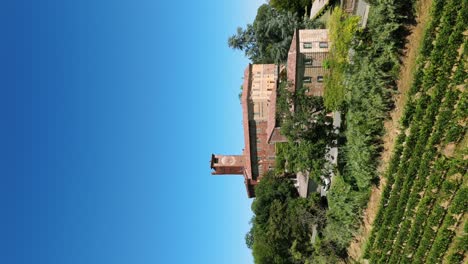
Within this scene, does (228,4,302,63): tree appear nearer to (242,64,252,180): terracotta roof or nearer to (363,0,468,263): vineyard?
(242,64,252,180): terracotta roof

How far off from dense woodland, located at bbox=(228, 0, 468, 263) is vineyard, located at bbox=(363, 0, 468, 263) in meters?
0.04

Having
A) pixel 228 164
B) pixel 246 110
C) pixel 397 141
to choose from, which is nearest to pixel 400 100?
pixel 397 141

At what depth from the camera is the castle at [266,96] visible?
33906 mm

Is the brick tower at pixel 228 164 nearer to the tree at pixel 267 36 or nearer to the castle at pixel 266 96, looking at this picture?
the castle at pixel 266 96

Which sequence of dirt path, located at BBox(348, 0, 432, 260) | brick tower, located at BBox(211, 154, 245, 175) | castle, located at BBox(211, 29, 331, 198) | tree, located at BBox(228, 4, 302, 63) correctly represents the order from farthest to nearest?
brick tower, located at BBox(211, 154, 245, 175), tree, located at BBox(228, 4, 302, 63), castle, located at BBox(211, 29, 331, 198), dirt path, located at BBox(348, 0, 432, 260)

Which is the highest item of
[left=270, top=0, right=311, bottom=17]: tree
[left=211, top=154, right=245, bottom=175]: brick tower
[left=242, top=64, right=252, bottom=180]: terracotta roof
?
[left=270, top=0, right=311, bottom=17]: tree

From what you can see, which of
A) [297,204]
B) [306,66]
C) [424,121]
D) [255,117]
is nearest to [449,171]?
[424,121]

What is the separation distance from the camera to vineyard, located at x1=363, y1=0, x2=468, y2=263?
667 inches

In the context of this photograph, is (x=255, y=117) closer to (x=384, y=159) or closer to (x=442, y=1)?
(x=384, y=159)

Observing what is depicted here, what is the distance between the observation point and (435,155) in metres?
18.6

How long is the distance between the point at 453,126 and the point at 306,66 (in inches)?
716

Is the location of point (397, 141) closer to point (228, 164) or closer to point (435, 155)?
point (435, 155)

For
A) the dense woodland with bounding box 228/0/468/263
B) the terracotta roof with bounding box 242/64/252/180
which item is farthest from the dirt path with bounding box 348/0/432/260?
the terracotta roof with bounding box 242/64/252/180

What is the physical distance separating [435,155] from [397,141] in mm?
2567
